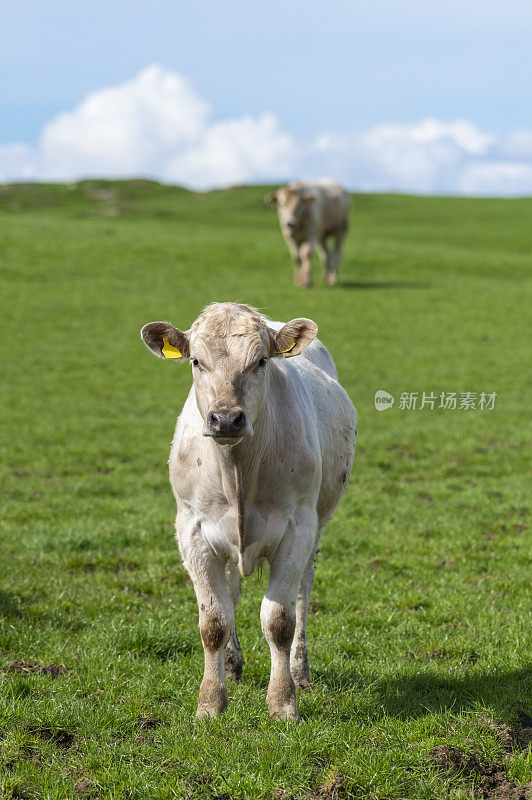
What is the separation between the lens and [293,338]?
554cm

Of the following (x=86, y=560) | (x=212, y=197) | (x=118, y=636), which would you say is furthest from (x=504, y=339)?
(x=212, y=197)

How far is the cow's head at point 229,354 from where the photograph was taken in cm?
485

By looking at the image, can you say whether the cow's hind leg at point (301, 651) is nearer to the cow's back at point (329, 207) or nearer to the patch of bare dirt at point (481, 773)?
the patch of bare dirt at point (481, 773)

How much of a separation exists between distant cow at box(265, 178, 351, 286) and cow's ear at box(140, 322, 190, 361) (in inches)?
917

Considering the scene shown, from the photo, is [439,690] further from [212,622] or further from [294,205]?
[294,205]

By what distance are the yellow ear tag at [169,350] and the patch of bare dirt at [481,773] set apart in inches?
122

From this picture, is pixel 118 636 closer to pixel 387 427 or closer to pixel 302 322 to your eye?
pixel 302 322

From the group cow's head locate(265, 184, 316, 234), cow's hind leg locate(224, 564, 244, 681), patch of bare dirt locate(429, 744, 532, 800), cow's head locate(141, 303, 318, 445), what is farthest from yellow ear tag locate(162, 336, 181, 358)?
cow's head locate(265, 184, 316, 234)

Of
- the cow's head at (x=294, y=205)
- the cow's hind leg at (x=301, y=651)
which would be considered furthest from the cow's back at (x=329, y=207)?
the cow's hind leg at (x=301, y=651)

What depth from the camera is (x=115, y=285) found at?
95.6 feet

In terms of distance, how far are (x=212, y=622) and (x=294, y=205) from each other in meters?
24.2

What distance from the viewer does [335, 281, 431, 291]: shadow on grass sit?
30.2 m

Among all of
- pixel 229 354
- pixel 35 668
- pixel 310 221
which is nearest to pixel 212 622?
pixel 35 668

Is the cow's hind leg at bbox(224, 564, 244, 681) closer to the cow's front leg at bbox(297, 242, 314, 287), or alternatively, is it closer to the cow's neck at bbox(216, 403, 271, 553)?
the cow's neck at bbox(216, 403, 271, 553)
